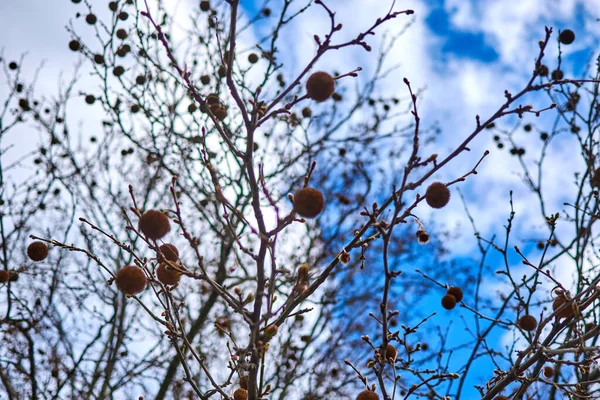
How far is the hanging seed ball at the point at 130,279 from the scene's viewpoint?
1.97 meters

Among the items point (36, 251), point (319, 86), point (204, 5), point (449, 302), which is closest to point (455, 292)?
point (449, 302)

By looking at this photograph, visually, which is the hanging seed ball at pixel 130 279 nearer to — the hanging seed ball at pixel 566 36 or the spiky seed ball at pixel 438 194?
the spiky seed ball at pixel 438 194

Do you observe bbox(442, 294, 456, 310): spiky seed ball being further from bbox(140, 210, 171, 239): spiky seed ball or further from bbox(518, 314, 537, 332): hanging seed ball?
bbox(140, 210, 171, 239): spiky seed ball

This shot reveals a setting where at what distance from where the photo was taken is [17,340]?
20.1 feet

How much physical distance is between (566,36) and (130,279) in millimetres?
4770

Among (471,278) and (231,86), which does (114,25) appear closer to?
(231,86)

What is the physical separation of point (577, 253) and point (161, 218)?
389 centimetres

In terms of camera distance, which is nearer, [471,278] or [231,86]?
[231,86]

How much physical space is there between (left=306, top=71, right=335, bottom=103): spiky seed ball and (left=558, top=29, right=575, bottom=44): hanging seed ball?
3.90m

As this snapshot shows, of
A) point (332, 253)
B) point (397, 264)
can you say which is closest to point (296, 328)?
point (332, 253)

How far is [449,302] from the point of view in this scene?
246cm

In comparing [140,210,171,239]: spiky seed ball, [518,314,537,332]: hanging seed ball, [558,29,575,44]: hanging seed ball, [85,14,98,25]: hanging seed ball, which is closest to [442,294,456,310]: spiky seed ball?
[518,314,537,332]: hanging seed ball

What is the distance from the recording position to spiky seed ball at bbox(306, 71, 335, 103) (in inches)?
78.5

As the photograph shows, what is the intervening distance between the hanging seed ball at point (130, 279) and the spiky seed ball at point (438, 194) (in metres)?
1.21
